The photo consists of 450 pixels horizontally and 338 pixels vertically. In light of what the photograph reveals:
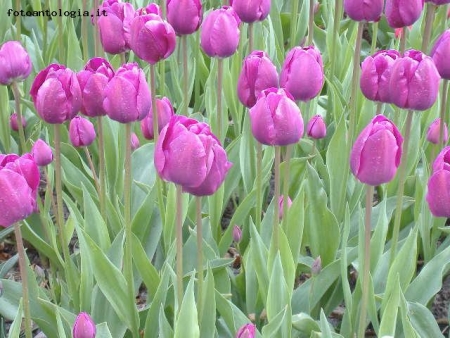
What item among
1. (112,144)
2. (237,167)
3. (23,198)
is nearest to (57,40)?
(112,144)

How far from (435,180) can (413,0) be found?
18.1 inches

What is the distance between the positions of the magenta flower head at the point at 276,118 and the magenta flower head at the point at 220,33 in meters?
0.33

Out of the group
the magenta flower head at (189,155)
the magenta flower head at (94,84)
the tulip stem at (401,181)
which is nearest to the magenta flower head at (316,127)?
the tulip stem at (401,181)

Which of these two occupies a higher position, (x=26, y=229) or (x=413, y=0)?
(x=413, y=0)

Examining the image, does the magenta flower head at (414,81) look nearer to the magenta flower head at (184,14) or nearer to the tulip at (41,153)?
the magenta flower head at (184,14)

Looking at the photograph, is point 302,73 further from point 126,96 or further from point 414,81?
point 126,96

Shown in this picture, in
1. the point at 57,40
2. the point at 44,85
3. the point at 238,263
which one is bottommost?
the point at 238,263

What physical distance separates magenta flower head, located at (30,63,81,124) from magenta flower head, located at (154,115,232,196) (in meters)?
0.31

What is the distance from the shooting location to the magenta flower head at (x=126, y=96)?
1.21 meters

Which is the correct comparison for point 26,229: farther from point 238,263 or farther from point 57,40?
point 57,40

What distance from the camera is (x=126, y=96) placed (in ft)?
3.99

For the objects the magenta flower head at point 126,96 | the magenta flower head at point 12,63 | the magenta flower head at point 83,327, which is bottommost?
the magenta flower head at point 83,327

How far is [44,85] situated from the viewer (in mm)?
1275

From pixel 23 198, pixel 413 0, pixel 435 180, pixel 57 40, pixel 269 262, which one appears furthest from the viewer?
pixel 57 40
